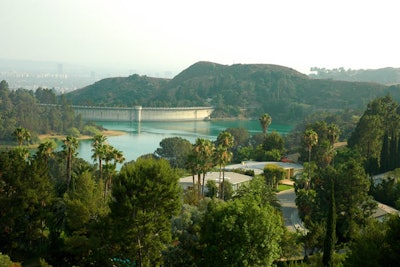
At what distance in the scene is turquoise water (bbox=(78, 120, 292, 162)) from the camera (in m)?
97.2

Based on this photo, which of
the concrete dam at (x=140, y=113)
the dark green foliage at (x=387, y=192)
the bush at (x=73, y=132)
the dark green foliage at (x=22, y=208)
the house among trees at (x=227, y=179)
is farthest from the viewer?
the concrete dam at (x=140, y=113)

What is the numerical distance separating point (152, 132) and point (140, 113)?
31.1m

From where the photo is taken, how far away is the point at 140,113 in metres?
164

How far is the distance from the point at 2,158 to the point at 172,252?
11.6m

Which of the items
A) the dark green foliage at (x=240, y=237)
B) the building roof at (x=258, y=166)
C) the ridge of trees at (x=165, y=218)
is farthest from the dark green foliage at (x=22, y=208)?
the building roof at (x=258, y=166)

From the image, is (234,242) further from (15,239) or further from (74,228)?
(15,239)

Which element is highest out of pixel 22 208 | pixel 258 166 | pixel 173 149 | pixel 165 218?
pixel 165 218

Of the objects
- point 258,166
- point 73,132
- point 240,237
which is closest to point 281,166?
point 258,166

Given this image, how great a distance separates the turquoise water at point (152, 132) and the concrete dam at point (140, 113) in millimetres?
4319

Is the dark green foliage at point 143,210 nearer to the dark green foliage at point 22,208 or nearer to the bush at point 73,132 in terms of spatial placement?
the dark green foliage at point 22,208

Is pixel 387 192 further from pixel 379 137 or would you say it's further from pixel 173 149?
pixel 173 149

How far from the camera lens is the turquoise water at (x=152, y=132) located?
97150 mm

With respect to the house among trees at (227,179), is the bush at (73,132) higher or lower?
lower

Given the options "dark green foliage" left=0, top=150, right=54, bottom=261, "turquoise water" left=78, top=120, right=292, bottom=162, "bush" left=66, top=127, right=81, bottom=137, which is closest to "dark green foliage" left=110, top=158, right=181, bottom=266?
"dark green foliage" left=0, top=150, right=54, bottom=261
